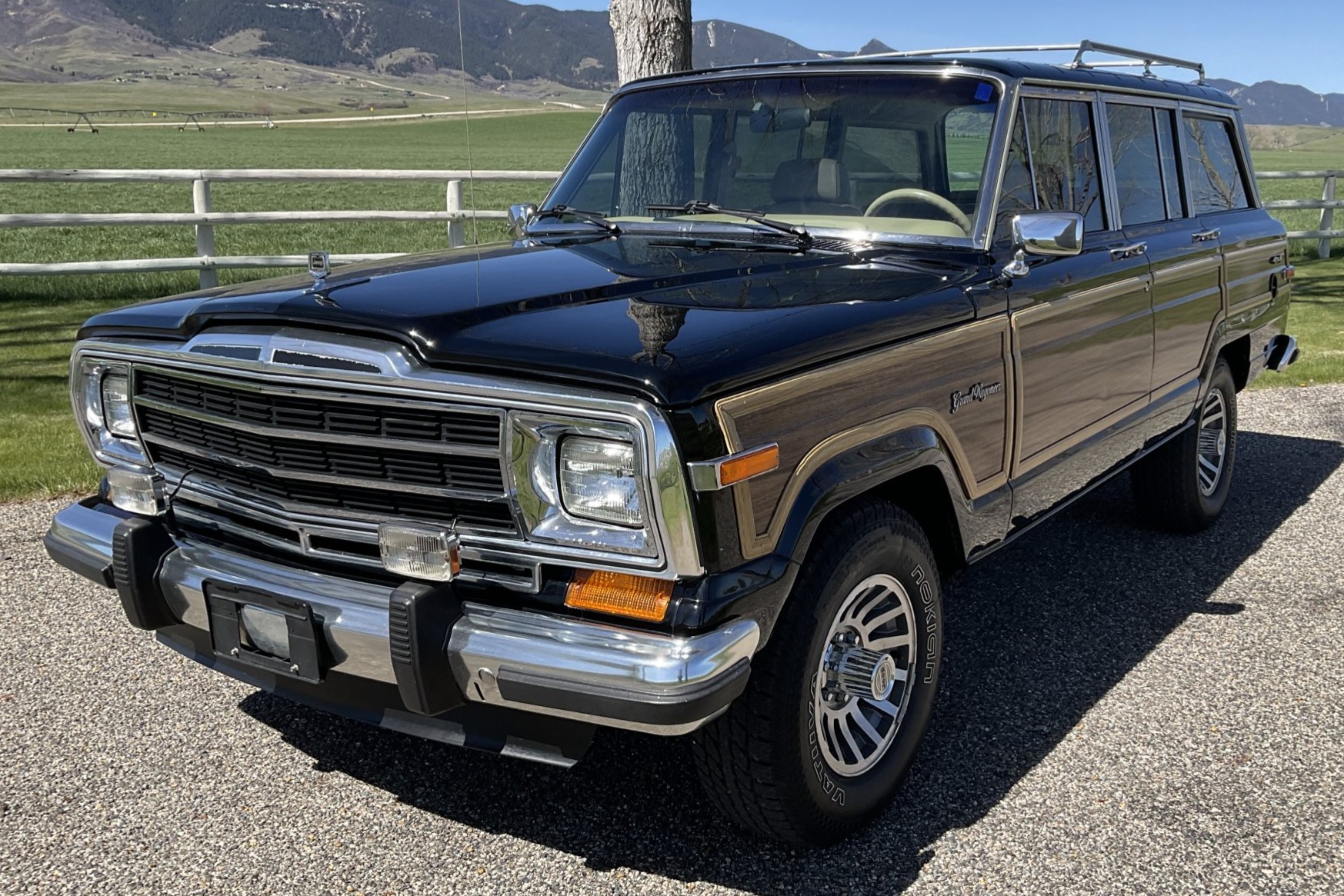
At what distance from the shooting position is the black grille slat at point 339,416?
254cm

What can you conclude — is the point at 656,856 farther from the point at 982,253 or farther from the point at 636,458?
the point at 982,253

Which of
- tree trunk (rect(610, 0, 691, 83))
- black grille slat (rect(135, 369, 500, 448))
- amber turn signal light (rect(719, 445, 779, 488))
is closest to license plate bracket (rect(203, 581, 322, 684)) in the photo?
black grille slat (rect(135, 369, 500, 448))

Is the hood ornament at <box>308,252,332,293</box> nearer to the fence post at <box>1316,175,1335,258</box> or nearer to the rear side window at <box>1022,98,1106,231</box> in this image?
the rear side window at <box>1022,98,1106,231</box>

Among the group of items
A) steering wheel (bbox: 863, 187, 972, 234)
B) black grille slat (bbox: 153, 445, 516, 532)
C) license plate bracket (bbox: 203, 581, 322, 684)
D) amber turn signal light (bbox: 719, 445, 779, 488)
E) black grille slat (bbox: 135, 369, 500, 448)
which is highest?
steering wheel (bbox: 863, 187, 972, 234)

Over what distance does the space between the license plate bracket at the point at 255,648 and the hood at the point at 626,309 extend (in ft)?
2.08

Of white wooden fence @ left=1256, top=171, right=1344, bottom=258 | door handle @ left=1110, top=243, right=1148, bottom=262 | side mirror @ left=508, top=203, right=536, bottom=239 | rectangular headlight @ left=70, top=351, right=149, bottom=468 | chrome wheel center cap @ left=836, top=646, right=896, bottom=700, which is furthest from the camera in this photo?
white wooden fence @ left=1256, top=171, right=1344, bottom=258

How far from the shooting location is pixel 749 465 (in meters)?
2.45

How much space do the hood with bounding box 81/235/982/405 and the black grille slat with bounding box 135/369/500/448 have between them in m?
0.13

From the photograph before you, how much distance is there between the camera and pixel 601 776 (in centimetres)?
332

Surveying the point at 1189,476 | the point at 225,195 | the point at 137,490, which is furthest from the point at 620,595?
the point at 225,195

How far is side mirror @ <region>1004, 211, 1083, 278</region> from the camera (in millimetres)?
3385

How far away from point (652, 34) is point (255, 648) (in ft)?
21.2

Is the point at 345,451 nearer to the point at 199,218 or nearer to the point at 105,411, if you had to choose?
the point at 105,411

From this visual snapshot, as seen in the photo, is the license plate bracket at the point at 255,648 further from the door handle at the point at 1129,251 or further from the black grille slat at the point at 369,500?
the door handle at the point at 1129,251
